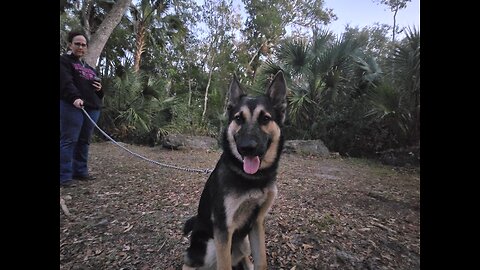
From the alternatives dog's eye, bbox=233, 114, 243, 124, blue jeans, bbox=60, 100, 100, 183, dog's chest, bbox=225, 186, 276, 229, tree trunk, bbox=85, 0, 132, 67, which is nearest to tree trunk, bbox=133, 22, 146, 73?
tree trunk, bbox=85, 0, 132, 67

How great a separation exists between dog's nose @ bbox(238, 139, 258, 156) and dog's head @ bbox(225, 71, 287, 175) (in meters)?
0.04

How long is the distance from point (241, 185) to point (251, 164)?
151 mm

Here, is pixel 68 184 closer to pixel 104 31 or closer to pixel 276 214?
pixel 104 31

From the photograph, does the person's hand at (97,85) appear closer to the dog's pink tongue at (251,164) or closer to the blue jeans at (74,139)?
the blue jeans at (74,139)

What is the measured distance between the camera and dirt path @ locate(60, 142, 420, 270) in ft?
3.74

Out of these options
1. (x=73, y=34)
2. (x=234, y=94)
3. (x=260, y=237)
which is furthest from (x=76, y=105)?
(x=260, y=237)

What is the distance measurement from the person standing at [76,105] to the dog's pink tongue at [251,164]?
0.96 metres

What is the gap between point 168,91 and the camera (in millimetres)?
1629

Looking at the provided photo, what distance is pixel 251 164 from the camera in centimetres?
110

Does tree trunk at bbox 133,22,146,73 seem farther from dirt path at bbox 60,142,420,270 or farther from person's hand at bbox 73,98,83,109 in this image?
dirt path at bbox 60,142,420,270
